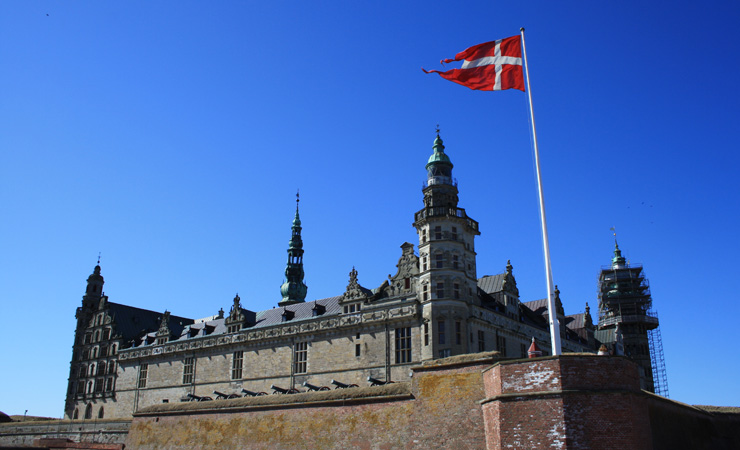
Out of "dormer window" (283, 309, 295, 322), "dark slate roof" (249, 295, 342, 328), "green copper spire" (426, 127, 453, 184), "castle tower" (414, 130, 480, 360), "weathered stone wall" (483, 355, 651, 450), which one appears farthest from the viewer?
"dormer window" (283, 309, 295, 322)

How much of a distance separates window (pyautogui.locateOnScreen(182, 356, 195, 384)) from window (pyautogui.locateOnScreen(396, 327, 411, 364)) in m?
28.8

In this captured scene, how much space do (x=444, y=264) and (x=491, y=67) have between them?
2442 centimetres

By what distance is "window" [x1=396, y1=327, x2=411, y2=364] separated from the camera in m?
47.6

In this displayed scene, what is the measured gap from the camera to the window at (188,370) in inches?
2608

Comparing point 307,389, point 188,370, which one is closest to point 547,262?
point 307,389

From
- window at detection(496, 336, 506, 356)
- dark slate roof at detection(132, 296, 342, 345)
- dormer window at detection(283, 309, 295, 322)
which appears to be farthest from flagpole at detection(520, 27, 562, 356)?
dormer window at detection(283, 309, 295, 322)

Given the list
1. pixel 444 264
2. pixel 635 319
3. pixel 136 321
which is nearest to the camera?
pixel 444 264

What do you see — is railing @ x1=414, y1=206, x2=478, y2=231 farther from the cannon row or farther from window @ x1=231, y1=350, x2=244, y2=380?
window @ x1=231, y1=350, x2=244, y2=380

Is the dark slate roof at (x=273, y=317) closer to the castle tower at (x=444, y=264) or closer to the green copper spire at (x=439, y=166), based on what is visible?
the castle tower at (x=444, y=264)

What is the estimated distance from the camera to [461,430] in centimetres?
2488

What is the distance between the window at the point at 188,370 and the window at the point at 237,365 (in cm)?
690

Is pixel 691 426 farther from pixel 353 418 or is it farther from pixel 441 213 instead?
pixel 441 213

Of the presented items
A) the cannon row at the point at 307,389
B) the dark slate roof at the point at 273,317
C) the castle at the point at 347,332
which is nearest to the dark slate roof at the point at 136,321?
the castle at the point at 347,332

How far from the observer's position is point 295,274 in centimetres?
8481
